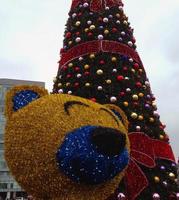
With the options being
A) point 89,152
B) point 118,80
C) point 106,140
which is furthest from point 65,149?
point 118,80

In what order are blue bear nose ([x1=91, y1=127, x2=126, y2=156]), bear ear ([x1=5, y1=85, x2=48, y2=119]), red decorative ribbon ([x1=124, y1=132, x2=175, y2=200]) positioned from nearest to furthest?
1. blue bear nose ([x1=91, y1=127, x2=126, y2=156])
2. bear ear ([x1=5, y1=85, x2=48, y2=119])
3. red decorative ribbon ([x1=124, y1=132, x2=175, y2=200])

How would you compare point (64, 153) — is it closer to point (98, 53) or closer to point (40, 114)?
point (40, 114)

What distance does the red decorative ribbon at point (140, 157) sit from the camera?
6152 mm

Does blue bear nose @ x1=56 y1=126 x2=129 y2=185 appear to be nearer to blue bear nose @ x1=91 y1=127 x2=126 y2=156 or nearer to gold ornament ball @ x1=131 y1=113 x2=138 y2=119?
blue bear nose @ x1=91 y1=127 x2=126 y2=156

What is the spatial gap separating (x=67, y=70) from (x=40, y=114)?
2428mm

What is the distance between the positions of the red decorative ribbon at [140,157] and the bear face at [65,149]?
1165mm

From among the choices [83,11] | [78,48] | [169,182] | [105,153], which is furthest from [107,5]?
[105,153]

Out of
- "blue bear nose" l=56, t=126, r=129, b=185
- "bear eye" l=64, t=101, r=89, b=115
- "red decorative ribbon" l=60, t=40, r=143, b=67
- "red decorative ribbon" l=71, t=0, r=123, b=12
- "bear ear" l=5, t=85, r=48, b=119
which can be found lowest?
"blue bear nose" l=56, t=126, r=129, b=185

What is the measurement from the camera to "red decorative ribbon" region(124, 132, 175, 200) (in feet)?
20.2

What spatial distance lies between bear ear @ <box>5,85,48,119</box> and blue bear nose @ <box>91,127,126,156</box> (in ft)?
3.65

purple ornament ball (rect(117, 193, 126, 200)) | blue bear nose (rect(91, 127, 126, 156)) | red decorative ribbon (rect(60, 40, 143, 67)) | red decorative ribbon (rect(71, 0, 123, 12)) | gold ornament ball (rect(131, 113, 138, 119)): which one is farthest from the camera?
red decorative ribbon (rect(71, 0, 123, 12))

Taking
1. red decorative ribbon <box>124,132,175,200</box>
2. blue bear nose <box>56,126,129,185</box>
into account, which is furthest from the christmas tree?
blue bear nose <box>56,126,129,185</box>

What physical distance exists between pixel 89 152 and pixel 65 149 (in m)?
0.26

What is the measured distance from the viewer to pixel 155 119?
692 centimetres
